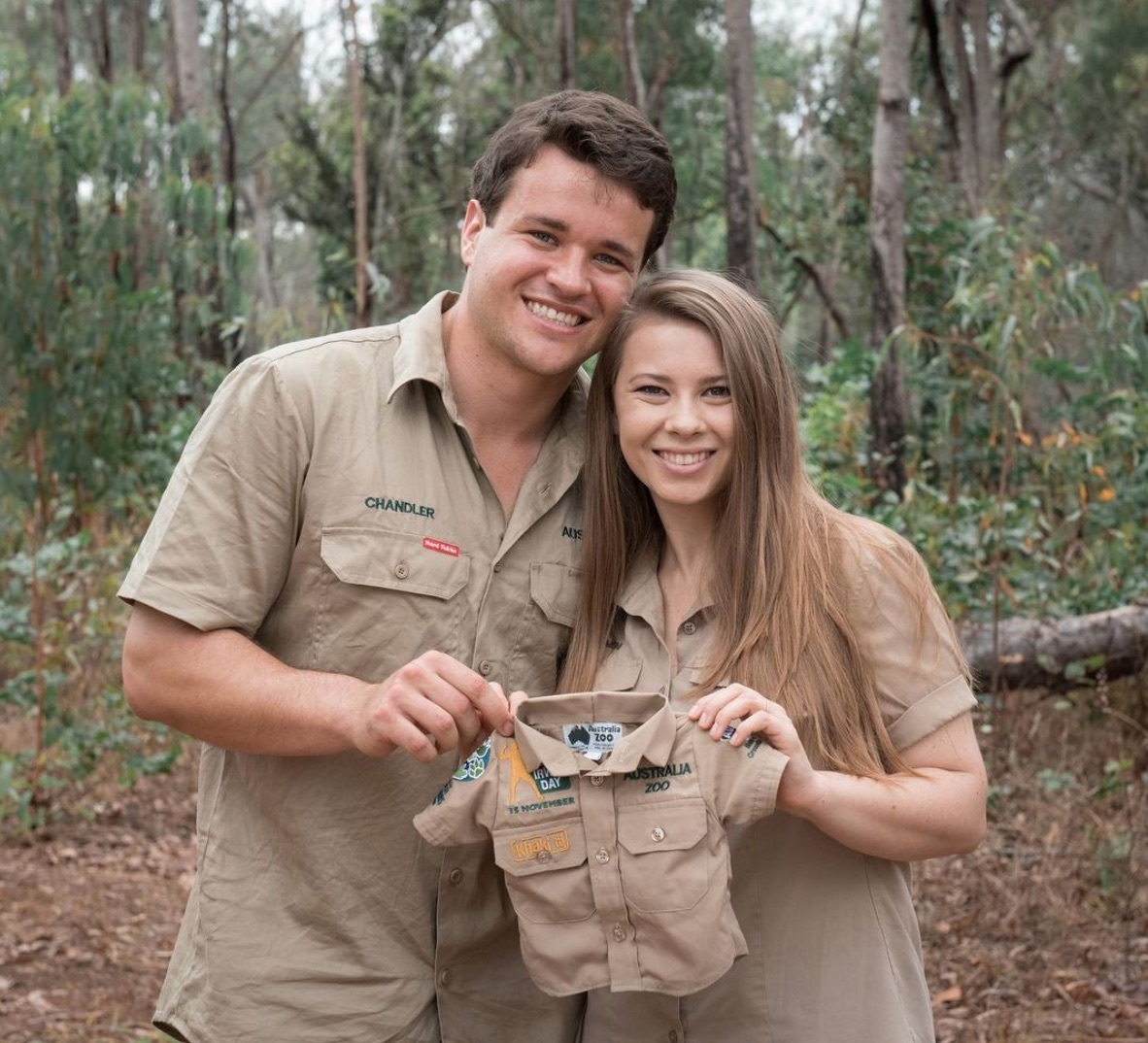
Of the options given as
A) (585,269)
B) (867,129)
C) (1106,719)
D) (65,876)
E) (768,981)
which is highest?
(867,129)

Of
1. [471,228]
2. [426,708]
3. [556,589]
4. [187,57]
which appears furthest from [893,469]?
[187,57]

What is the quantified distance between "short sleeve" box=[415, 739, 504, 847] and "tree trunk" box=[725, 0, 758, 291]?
9.99m

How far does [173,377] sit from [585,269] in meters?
5.74

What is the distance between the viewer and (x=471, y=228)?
299cm

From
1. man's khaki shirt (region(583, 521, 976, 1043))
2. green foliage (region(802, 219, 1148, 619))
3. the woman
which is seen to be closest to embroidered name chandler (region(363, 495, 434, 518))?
the woman

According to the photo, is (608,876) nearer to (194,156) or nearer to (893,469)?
(893,469)

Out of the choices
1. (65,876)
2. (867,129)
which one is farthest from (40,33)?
(65,876)

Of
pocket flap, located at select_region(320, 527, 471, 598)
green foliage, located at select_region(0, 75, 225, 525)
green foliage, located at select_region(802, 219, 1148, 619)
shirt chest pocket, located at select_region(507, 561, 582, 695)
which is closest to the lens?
pocket flap, located at select_region(320, 527, 471, 598)

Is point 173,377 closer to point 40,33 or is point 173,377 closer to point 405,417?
point 405,417

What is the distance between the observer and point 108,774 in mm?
7426

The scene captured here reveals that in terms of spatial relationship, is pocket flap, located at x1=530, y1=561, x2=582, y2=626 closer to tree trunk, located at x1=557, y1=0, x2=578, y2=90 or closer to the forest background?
the forest background

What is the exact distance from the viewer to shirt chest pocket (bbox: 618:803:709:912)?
7.30 ft

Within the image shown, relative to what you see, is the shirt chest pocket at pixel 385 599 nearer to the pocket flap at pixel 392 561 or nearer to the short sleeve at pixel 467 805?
the pocket flap at pixel 392 561

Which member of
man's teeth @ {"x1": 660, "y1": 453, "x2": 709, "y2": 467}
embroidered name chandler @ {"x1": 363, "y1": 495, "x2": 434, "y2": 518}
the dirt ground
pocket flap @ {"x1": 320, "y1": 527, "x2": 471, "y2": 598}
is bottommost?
the dirt ground
